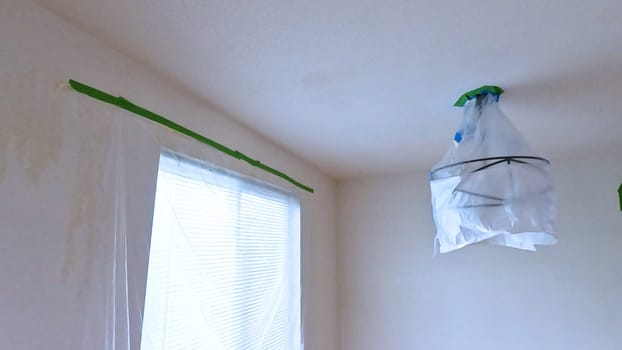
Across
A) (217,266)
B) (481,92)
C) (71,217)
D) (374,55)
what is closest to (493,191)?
(481,92)

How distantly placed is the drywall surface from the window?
10cm

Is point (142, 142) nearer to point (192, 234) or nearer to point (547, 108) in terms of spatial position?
point (192, 234)

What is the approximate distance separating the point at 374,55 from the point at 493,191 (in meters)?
0.62

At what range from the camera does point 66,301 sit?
0.96 m

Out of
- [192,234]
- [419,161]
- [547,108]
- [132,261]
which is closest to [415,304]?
[419,161]

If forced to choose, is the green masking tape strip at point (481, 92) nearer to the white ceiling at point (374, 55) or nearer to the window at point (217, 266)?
the white ceiling at point (374, 55)

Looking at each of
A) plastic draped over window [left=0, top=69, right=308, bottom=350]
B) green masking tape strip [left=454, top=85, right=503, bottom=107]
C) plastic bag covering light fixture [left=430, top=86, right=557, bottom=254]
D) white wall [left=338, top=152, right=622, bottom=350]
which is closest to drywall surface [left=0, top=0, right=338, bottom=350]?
plastic draped over window [left=0, top=69, right=308, bottom=350]

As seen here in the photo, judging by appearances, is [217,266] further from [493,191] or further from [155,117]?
[493,191]

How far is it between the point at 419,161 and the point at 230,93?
1702mm

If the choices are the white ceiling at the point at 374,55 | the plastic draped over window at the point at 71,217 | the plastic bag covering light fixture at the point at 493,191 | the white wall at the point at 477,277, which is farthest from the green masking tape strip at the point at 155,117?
the white wall at the point at 477,277

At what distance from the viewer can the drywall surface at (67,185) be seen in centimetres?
88

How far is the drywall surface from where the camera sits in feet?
2.90

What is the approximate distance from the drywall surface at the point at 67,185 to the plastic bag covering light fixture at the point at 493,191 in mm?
1076

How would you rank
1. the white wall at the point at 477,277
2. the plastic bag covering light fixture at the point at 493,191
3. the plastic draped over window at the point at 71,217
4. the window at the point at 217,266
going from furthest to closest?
the white wall at the point at 477,277, the window at the point at 217,266, the plastic bag covering light fixture at the point at 493,191, the plastic draped over window at the point at 71,217
